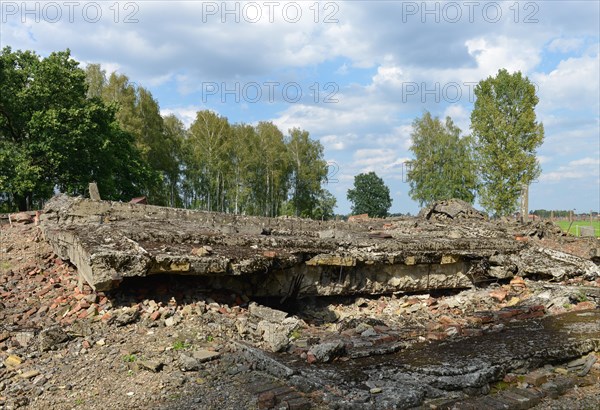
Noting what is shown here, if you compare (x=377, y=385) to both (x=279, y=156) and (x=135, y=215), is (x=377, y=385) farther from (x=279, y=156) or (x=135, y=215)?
(x=279, y=156)

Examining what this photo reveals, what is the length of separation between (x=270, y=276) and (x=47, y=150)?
15.2m

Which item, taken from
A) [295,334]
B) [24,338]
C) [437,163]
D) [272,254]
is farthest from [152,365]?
[437,163]

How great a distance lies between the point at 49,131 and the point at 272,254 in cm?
1574

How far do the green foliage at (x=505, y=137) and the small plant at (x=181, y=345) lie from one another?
1005 inches

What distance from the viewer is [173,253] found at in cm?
690

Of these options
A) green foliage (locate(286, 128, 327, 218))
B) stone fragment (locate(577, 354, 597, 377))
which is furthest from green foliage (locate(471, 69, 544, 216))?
stone fragment (locate(577, 354, 597, 377))

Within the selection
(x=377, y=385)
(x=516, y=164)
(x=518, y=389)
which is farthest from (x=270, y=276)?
(x=516, y=164)

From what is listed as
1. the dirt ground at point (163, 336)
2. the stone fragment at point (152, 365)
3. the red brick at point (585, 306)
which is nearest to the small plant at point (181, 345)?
the dirt ground at point (163, 336)

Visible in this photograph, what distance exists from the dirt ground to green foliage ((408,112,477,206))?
26805 millimetres

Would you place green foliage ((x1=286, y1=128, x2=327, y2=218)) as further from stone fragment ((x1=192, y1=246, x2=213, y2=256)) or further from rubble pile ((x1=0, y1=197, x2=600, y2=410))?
stone fragment ((x1=192, y1=246, x2=213, y2=256))

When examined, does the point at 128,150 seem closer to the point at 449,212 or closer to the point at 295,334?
the point at 449,212

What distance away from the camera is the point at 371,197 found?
57344 millimetres

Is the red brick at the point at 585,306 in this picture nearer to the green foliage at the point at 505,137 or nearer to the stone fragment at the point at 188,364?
the stone fragment at the point at 188,364

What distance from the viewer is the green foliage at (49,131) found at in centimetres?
1905
